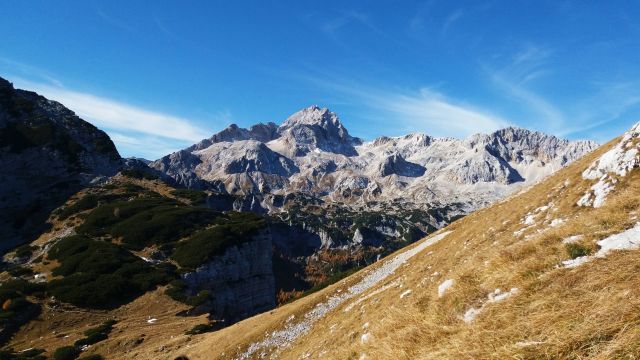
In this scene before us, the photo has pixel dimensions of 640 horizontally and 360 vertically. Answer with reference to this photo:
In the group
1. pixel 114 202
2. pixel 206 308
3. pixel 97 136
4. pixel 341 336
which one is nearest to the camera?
pixel 341 336

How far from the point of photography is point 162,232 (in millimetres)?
85750

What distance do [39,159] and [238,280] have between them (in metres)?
84.2

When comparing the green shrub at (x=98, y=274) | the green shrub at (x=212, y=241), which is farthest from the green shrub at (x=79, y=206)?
the green shrub at (x=212, y=241)

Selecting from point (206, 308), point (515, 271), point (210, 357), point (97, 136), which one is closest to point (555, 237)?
point (515, 271)

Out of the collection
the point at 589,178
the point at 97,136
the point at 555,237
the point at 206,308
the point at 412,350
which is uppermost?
the point at 97,136

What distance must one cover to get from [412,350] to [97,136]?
163m

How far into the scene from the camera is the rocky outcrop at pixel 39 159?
102 m

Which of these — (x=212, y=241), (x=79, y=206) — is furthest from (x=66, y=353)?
(x=79, y=206)

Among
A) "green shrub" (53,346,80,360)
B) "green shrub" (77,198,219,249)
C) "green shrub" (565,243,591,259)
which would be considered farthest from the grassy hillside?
"green shrub" (565,243,591,259)

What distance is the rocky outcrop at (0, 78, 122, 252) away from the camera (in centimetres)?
10200

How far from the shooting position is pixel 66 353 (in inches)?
1725

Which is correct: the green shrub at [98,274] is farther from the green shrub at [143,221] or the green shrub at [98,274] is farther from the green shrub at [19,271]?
the green shrub at [143,221]

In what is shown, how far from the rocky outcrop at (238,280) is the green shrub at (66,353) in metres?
20.8

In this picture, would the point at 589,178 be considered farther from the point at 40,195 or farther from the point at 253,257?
the point at 40,195
